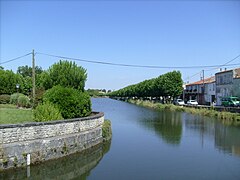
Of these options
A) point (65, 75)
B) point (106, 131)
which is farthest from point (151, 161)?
point (65, 75)

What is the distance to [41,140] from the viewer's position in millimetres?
13461

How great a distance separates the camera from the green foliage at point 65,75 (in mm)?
28859

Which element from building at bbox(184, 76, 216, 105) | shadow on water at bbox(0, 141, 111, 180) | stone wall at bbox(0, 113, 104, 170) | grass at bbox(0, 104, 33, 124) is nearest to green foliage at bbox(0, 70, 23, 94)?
grass at bbox(0, 104, 33, 124)

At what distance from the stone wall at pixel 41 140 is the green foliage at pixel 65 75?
1202 centimetres

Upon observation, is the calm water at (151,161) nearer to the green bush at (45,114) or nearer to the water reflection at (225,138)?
the water reflection at (225,138)

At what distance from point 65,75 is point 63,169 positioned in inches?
658

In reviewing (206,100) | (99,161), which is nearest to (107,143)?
(99,161)

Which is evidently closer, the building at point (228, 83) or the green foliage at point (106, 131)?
the green foliage at point (106, 131)

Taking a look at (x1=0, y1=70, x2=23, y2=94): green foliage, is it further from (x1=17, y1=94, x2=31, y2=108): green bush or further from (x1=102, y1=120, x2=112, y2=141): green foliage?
(x1=102, y1=120, x2=112, y2=141): green foliage

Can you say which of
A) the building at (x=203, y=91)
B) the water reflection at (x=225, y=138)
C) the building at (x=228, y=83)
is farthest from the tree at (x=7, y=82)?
the building at (x=203, y=91)

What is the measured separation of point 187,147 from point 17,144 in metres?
11.0

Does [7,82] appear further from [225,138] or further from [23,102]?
[225,138]

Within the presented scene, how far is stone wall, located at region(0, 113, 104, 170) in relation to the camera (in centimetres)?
1205

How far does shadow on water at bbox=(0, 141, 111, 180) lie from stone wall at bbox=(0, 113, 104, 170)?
31 cm
